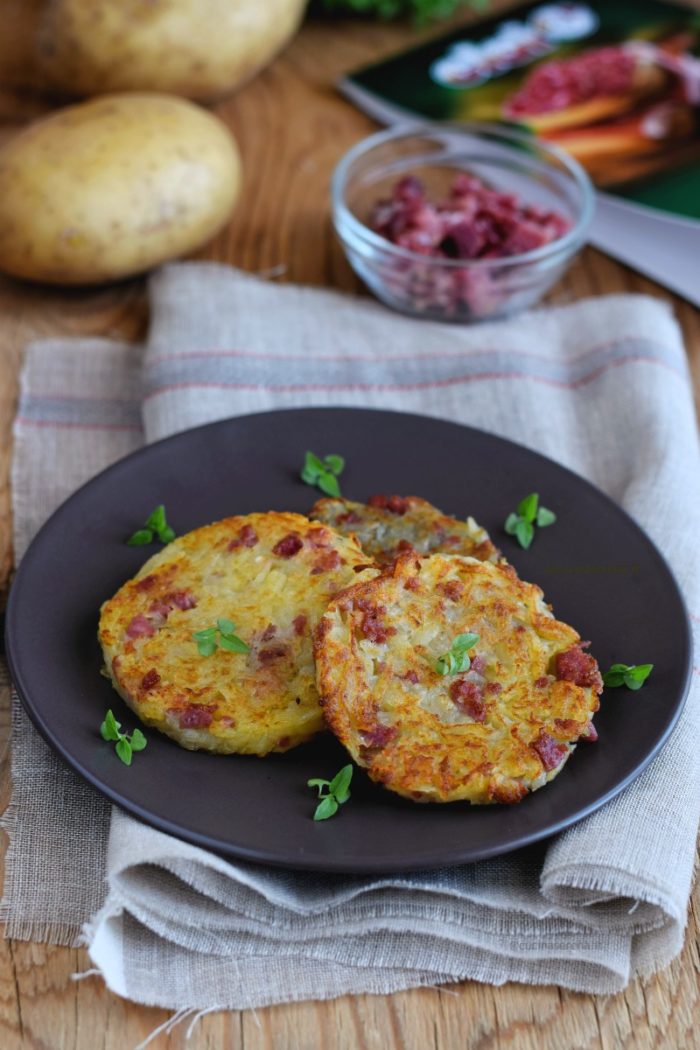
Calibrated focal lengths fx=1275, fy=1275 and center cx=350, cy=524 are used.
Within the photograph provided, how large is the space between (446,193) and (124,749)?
107 inches

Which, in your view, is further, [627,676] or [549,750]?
[627,676]

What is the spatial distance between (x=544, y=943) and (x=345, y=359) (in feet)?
6.22

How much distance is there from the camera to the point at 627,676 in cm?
250

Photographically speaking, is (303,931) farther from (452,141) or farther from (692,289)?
(452,141)

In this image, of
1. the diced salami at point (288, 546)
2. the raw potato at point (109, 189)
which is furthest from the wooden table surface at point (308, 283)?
the diced salami at point (288, 546)

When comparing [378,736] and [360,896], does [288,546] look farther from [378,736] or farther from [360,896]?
[360,896]

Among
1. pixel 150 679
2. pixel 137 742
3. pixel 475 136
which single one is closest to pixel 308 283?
pixel 475 136

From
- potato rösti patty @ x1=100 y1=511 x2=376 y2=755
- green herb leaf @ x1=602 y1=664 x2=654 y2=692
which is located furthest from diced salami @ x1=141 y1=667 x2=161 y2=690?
green herb leaf @ x1=602 y1=664 x2=654 y2=692

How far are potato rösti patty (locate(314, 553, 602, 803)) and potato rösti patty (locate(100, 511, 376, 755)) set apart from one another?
9 cm

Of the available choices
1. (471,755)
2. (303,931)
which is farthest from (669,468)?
(303,931)

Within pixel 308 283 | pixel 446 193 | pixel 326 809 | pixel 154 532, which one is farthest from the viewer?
pixel 446 193

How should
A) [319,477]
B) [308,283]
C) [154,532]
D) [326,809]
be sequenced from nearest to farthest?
1. [326,809]
2. [154,532]
3. [319,477]
4. [308,283]

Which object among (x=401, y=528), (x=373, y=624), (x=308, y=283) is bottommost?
(x=308, y=283)

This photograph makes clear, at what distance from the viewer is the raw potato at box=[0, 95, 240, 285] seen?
12.3ft
